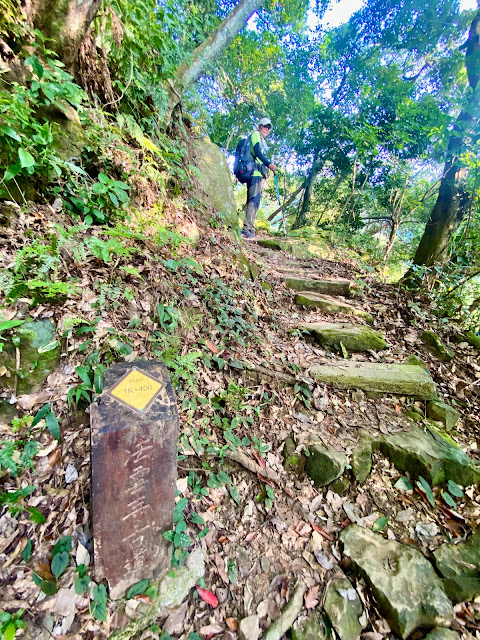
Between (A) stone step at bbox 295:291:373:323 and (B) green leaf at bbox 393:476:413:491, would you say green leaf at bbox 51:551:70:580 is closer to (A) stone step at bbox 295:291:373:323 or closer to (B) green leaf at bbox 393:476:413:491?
(B) green leaf at bbox 393:476:413:491

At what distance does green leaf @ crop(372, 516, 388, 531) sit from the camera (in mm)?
2299

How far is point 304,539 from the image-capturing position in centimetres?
220

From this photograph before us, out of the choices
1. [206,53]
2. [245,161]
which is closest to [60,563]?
[206,53]

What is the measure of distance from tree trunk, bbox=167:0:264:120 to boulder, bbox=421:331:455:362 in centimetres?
539

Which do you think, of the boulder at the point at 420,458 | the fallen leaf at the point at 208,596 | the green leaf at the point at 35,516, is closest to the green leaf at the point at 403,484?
the boulder at the point at 420,458

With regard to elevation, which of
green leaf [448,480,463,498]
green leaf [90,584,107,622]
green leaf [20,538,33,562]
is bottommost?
green leaf [90,584,107,622]

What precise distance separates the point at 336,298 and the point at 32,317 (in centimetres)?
454

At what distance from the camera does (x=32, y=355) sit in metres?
2.00

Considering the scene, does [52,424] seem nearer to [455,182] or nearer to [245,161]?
[455,182]

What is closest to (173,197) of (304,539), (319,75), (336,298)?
(336,298)

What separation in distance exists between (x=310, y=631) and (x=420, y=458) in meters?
1.62

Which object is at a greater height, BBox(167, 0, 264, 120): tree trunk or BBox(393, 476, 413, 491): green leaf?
BBox(167, 0, 264, 120): tree trunk

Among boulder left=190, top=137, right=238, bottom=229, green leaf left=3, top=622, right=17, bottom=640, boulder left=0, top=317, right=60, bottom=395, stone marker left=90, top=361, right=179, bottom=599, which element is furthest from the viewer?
boulder left=190, top=137, right=238, bottom=229

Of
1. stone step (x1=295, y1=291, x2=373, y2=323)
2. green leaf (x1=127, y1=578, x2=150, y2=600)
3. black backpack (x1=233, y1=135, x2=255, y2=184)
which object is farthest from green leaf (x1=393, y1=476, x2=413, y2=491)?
black backpack (x1=233, y1=135, x2=255, y2=184)
